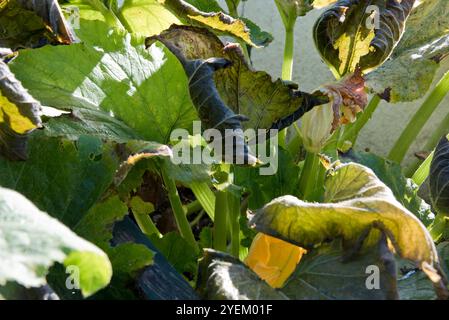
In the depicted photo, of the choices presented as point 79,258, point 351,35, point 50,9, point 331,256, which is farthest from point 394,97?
point 79,258

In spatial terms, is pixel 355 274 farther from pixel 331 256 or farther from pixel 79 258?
pixel 79 258

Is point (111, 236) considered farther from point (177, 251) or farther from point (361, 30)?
point (361, 30)

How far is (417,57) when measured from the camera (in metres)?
1.16

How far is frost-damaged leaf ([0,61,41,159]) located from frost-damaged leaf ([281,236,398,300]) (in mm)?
317

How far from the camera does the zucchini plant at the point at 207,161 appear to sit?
75 cm

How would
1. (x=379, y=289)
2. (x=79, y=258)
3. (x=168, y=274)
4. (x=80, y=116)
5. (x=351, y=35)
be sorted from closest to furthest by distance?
(x=79, y=258)
(x=379, y=289)
(x=168, y=274)
(x=80, y=116)
(x=351, y=35)

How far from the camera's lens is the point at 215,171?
0.99m

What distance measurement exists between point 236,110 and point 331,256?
0.25 meters

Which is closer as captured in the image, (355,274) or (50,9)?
(355,274)

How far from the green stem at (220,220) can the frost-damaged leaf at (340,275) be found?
26 cm

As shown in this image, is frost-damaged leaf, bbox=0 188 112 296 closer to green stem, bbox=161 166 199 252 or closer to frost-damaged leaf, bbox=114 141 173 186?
frost-damaged leaf, bbox=114 141 173 186

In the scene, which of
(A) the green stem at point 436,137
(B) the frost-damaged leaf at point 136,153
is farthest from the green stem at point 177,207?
(A) the green stem at point 436,137

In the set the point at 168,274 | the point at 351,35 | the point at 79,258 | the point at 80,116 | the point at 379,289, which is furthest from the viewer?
the point at 351,35

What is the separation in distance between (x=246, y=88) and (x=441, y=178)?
0.97 ft
